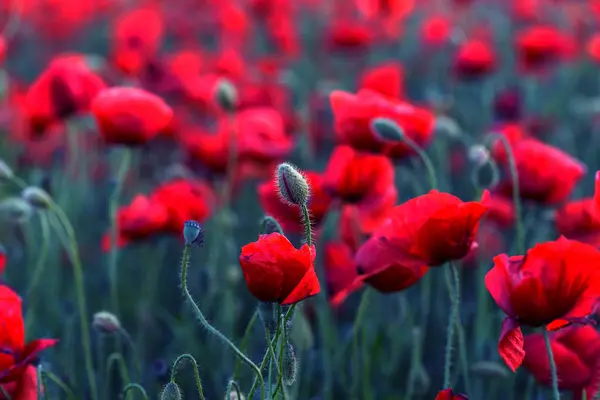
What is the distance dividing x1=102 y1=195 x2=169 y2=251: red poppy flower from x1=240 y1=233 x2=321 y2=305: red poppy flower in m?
0.76

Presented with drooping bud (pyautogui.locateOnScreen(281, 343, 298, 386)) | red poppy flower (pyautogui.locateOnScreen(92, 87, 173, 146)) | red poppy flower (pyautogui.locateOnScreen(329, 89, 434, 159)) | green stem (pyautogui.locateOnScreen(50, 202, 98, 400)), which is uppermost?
red poppy flower (pyautogui.locateOnScreen(329, 89, 434, 159))

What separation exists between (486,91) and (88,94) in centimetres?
180

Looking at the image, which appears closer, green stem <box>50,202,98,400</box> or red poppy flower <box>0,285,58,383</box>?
red poppy flower <box>0,285,58,383</box>

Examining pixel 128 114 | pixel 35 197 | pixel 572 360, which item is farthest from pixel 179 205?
pixel 572 360

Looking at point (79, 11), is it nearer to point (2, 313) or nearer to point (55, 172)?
point (55, 172)

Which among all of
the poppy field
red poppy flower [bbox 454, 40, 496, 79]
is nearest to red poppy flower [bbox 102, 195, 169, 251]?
the poppy field

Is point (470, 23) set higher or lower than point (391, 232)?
lower

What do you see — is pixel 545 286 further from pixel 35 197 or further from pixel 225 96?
pixel 225 96

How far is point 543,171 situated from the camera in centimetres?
153

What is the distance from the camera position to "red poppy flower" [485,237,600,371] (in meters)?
1.01

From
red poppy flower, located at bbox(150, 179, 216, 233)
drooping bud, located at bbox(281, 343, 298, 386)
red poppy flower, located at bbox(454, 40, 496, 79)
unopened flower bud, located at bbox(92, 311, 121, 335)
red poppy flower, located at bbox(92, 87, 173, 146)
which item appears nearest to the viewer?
drooping bud, located at bbox(281, 343, 298, 386)

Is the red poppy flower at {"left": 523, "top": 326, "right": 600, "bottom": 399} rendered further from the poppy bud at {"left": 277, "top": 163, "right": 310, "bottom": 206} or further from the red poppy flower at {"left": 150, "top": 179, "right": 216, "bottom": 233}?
the red poppy flower at {"left": 150, "top": 179, "right": 216, "bottom": 233}

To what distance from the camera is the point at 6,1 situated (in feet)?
13.5

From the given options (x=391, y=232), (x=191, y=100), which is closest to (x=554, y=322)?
(x=391, y=232)
